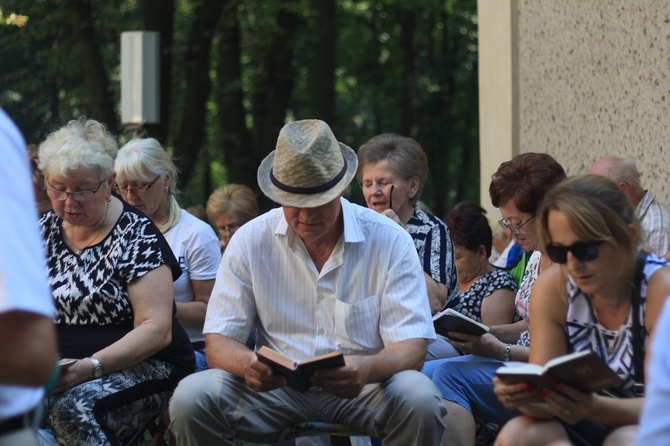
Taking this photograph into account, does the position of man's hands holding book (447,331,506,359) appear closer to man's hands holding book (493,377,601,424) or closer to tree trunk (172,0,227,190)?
man's hands holding book (493,377,601,424)

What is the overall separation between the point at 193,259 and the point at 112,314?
3.50ft

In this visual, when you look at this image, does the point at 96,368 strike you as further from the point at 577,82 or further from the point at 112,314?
the point at 577,82

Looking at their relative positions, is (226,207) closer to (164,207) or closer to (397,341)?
(164,207)

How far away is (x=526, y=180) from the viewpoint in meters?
4.90

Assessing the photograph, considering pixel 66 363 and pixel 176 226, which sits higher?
pixel 176 226

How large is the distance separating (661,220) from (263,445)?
2754 millimetres

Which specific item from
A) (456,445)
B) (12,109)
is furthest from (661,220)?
(12,109)

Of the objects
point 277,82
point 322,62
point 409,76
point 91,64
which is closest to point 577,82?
point 322,62

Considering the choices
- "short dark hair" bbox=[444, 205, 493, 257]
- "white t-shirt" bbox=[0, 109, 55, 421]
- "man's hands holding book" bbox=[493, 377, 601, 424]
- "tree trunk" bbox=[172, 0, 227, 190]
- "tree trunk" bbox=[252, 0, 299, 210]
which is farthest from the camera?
"tree trunk" bbox=[252, 0, 299, 210]

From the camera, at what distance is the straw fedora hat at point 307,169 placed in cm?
432

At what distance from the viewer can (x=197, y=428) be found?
4.25 m

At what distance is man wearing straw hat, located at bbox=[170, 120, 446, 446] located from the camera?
14.0 feet

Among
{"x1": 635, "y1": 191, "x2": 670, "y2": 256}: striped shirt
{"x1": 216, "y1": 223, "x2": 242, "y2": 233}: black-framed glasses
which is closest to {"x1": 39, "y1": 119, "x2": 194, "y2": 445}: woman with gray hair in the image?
{"x1": 216, "y1": 223, "x2": 242, "y2": 233}: black-framed glasses

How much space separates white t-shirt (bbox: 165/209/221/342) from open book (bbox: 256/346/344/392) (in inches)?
71.6
